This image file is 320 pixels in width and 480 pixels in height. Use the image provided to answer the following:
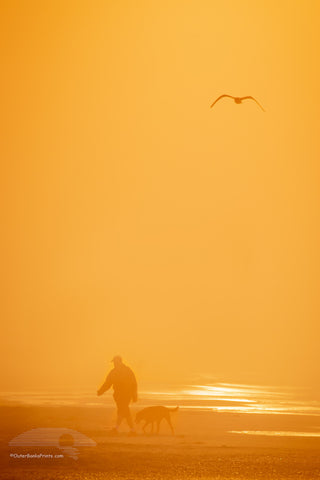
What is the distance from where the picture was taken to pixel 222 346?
11706 cm

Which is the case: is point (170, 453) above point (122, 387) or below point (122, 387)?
below

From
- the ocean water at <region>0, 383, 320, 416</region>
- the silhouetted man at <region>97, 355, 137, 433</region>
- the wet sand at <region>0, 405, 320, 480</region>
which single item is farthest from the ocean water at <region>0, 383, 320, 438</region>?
the silhouetted man at <region>97, 355, 137, 433</region>

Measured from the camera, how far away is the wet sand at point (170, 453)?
1494cm

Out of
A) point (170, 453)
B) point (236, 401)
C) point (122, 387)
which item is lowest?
point (236, 401)

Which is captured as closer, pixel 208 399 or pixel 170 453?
pixel 170 453

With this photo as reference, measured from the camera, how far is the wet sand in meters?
14.9

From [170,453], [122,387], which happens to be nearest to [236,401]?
[122,387]

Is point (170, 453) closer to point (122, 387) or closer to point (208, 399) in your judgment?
point (122, 387)

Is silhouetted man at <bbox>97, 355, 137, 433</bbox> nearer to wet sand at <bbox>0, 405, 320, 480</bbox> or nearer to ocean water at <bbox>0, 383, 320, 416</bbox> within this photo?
wet sand at <bbox>0, 405, 320, 480</bbox>

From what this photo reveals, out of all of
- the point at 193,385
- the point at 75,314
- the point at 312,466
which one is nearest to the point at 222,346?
the point at 75,314

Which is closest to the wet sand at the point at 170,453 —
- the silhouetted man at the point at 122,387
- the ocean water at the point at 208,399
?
the silhouetted man at the point at 122,387

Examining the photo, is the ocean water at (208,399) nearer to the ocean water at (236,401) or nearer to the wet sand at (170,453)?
the ocean water at (236,401)

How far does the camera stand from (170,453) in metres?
17.7

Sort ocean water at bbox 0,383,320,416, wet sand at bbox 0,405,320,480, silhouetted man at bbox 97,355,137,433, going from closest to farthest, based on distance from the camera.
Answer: wet sand at bbox 0,405,320,480
silhouetted man at bbox 97,355,137,433
ocean water at bbox 0,383,320,416
